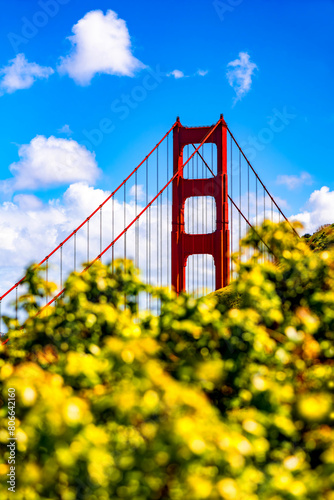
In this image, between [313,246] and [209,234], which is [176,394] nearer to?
[313,246]

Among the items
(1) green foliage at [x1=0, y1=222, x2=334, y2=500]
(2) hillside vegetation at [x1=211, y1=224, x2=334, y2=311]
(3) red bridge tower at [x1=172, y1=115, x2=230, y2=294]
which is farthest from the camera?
(3) red bridge tower at [x1=172, y1=115, x2=230, y2=294]

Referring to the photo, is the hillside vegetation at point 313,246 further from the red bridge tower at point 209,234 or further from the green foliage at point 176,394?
the green foliage at point 176,394

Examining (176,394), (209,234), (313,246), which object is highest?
(209,234)

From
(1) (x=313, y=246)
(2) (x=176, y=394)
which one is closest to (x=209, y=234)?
(1) (x=313, y=246)

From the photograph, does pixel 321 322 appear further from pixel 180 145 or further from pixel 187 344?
pixel 180 145

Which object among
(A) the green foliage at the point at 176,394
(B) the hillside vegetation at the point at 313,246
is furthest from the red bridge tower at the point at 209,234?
(A) the green foliage at the point at 176,394

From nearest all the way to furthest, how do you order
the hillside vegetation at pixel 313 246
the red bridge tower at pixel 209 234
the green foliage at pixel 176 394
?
the green foliage at pixel 176 394 → the hillside vegetation at pixel 313 246 → the red bridge tower at pixel 209 234

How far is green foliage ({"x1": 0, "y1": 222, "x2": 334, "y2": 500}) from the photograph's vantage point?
1.77 meters

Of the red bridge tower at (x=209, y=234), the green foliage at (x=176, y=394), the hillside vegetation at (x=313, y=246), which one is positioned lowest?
the green foliage at (x=176, y=394)

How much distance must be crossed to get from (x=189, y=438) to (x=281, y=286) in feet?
5.81

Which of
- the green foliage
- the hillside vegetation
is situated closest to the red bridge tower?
the hillside vegetation

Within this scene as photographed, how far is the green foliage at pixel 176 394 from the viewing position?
1769 millimetres

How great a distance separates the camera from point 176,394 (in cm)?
177

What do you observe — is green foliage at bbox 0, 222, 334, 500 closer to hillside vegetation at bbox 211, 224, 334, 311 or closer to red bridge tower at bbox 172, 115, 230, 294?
hillside vegetation at bbox 211, 224, 334, 311
